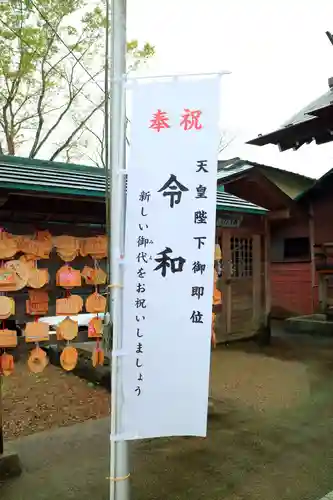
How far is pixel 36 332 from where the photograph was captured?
14.2 ft

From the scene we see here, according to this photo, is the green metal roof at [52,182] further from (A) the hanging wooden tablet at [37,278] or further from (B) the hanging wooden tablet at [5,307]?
(B) the hanging wooden tablet at [5,307]

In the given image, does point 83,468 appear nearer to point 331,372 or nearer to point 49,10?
point 331,372

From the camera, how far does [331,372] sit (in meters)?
8.24

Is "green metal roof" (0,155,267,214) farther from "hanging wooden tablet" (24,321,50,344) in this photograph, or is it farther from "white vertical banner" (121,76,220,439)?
"white vertical banner" (121,76,220,439)

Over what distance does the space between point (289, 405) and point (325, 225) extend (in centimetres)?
798

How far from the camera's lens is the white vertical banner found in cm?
279

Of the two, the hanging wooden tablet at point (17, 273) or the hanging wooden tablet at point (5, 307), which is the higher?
the hanging wooden tablet at point (17, 273)

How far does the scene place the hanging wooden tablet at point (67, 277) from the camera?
446 cm

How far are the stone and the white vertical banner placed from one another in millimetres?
2204

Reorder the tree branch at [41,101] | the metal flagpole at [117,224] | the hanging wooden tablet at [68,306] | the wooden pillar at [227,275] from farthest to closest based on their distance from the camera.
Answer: the tree branch at [41,101]
the wooden pillar at [227,275]
the hanging wooden tablet at [68,306]
the metal flagpole at [117,224]

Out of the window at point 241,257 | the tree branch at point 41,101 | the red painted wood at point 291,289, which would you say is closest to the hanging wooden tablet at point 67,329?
the window at point 241,257

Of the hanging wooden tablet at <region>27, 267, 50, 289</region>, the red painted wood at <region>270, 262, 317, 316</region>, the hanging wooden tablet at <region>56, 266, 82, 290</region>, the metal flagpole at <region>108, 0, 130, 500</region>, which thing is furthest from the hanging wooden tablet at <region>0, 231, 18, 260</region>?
the red painted wood at <region>270, 262, 317, 316</region>

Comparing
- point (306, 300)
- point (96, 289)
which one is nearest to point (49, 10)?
point (306, 300)

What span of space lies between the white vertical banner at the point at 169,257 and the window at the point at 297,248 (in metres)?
11.8
